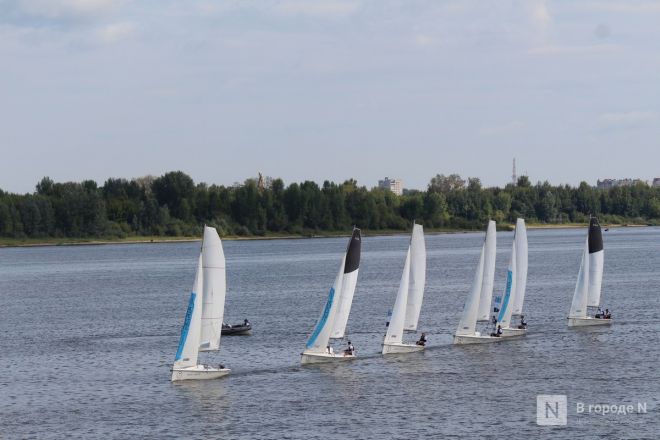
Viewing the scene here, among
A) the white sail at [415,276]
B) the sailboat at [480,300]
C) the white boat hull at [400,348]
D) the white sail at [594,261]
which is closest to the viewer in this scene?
the white sail at [415,276]

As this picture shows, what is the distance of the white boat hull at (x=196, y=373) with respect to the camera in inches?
2638

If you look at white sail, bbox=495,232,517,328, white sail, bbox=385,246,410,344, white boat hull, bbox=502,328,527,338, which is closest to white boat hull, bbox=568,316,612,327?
white boat hull, bbox=502,328,527,338

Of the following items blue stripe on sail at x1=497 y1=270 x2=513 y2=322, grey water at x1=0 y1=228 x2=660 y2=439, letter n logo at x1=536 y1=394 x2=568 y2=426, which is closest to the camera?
grey water at x1=0 y1=228 x2=660 y2=439

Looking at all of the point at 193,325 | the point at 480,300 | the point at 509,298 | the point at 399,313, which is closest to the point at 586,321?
the point at 509,298

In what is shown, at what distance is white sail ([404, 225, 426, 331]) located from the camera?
7531cm

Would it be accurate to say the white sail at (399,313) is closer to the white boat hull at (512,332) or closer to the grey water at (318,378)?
the grey water at (318,378)

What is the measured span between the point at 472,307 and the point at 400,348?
672 cm

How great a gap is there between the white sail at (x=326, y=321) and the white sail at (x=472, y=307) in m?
11.7

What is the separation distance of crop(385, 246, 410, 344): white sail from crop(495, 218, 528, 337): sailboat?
11.3m

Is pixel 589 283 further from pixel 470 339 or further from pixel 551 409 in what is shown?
pixel 551 409

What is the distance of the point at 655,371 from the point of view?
68938 mm

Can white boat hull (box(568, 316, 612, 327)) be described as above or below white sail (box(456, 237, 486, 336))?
below

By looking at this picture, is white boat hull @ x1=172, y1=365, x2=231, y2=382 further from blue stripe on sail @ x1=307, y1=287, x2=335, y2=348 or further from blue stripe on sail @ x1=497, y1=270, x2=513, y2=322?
blue stripe on sail @ x1=497, y1=270, x2=513, y2=322

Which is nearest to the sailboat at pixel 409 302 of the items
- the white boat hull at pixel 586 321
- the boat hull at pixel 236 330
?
the boat hull at pixel 236 330
